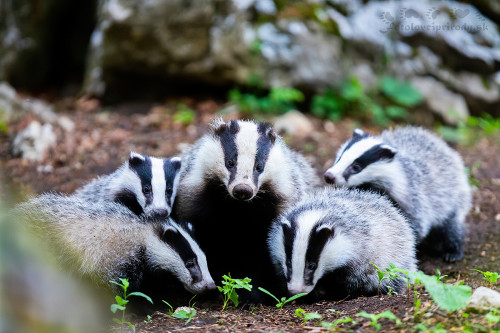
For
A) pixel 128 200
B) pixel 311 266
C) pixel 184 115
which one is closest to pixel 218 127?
pixel 128 200

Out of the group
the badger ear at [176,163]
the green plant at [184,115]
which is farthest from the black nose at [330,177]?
the green plant at [184,115]

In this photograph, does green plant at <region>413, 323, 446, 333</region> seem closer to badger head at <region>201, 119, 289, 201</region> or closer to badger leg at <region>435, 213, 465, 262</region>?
badger head at <region>201, 119, 289, 201</region>

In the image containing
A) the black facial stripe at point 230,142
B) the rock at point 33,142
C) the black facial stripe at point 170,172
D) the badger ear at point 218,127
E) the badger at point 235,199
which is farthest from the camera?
the rock at point 33,142

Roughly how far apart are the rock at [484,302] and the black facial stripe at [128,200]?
2741 mm

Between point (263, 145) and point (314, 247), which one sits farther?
point (263, 145)

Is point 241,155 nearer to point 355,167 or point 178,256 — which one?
point 178,256

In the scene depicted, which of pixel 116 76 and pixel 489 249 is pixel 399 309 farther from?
pixel 116 76

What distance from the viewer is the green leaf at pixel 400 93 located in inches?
353

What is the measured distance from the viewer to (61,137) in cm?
701

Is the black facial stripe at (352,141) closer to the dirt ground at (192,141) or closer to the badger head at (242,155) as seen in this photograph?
the badger head at (242,155)

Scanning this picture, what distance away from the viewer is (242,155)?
431 centimetres

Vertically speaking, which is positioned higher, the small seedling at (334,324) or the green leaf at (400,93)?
the green leaf at (400,93)

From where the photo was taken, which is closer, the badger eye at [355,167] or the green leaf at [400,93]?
the badger eye at [355,167]

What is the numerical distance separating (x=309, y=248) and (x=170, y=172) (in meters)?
1.46
